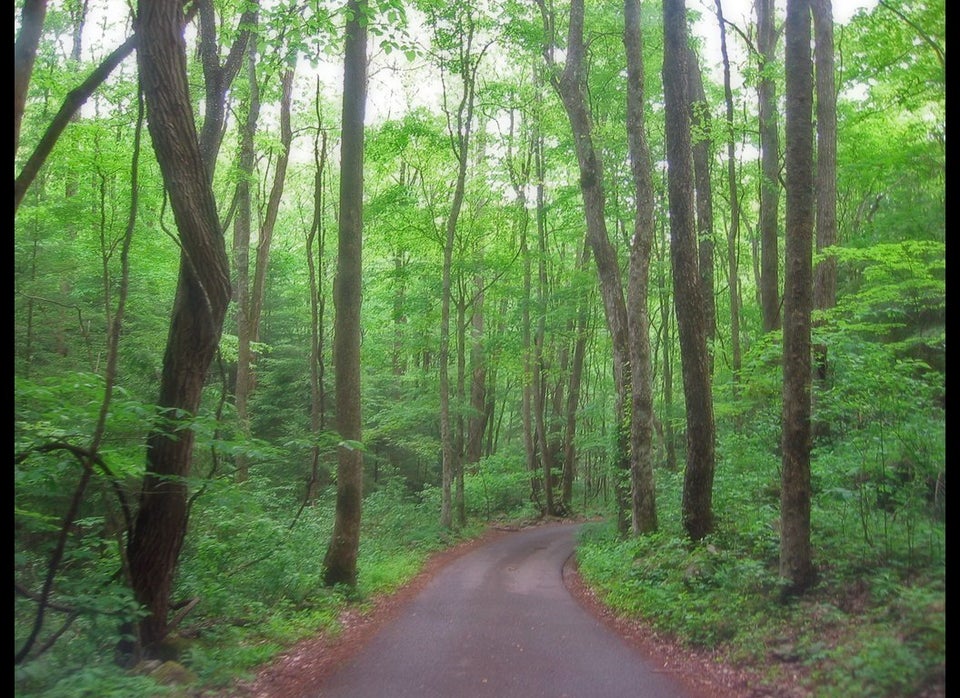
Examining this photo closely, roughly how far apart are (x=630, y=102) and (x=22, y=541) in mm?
11385

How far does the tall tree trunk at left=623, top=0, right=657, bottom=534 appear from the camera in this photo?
11.9 meters

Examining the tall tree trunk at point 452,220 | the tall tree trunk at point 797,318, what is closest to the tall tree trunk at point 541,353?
the tall tree trunk at point 452,220

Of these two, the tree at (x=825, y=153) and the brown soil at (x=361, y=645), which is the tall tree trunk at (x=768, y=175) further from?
the brown soil at (x=361, y=645)

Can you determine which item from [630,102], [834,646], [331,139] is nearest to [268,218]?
[331,139]

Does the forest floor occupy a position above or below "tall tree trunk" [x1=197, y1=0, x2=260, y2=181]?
below

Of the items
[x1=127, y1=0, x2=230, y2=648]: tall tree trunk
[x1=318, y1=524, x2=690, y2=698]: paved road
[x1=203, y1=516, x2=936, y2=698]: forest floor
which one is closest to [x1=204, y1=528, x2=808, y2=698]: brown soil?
[x1=203, y1=516, x2=936, y2=698]: forest floor

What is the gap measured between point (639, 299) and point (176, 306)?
27.8 ft

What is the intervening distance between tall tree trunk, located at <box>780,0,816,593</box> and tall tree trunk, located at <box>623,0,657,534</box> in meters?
5.05

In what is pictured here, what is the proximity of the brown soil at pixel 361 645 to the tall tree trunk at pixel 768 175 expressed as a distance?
8.29 metres

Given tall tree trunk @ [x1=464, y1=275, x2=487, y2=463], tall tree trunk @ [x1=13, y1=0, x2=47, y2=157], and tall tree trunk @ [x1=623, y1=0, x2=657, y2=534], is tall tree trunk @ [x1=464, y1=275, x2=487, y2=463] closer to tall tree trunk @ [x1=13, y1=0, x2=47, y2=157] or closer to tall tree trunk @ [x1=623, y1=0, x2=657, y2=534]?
tall tree trunk @ [x1=623, y1=0, x2=657, y2=534]

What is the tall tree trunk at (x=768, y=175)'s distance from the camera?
47.0 feet

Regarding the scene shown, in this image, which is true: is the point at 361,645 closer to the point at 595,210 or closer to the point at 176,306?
the point at 176,306

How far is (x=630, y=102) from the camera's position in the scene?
1208cm

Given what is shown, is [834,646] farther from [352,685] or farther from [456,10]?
[456,10]
